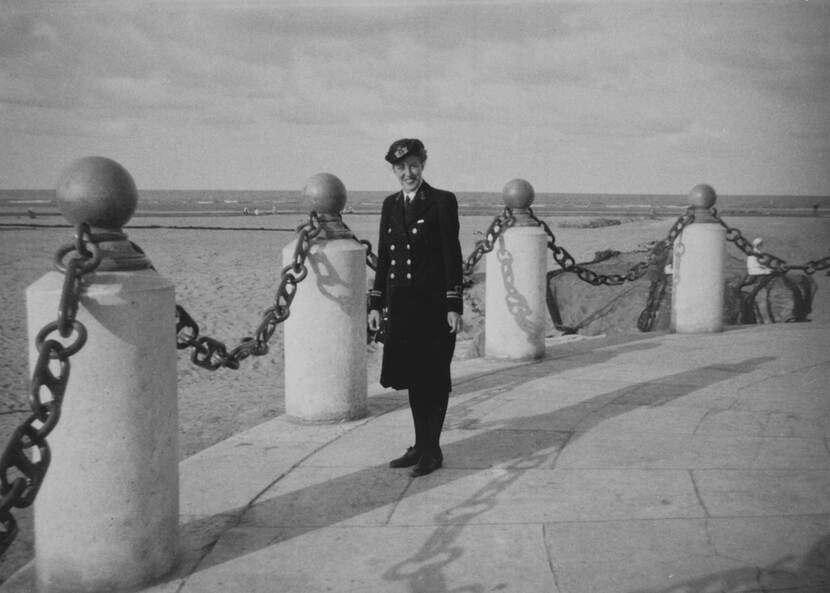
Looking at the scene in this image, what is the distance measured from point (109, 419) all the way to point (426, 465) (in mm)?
1849

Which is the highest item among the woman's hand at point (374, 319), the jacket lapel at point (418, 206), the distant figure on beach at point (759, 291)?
the jacket lapel at point (418, 206)

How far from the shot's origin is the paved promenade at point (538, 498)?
304 cm

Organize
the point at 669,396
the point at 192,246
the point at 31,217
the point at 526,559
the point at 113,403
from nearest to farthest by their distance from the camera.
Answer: the point at 113,403 < the point at 526,559 < the point at 669,396 < the point at 192,246 < the point at 31,217

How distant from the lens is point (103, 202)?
2.93m

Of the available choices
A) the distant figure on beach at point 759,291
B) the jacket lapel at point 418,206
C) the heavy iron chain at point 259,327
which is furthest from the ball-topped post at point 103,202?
the distant figure on beach at point 759,291

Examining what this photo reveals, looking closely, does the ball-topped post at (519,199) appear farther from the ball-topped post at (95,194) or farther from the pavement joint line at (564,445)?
the ball-topped post at (95,194)

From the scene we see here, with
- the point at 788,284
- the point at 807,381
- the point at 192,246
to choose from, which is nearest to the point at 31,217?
the point at 192,246

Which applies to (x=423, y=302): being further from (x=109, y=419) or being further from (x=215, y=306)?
(x=215, y=306)

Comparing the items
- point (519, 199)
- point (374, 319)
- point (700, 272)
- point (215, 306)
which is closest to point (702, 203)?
point (700, 272)

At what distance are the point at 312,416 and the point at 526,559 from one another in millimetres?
2295

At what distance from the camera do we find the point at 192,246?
2609cm

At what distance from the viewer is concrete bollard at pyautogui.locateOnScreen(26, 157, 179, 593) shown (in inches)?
111

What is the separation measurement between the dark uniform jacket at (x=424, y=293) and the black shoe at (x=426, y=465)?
1.21ft

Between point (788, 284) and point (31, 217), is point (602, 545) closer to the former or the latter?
point (788, 284)
